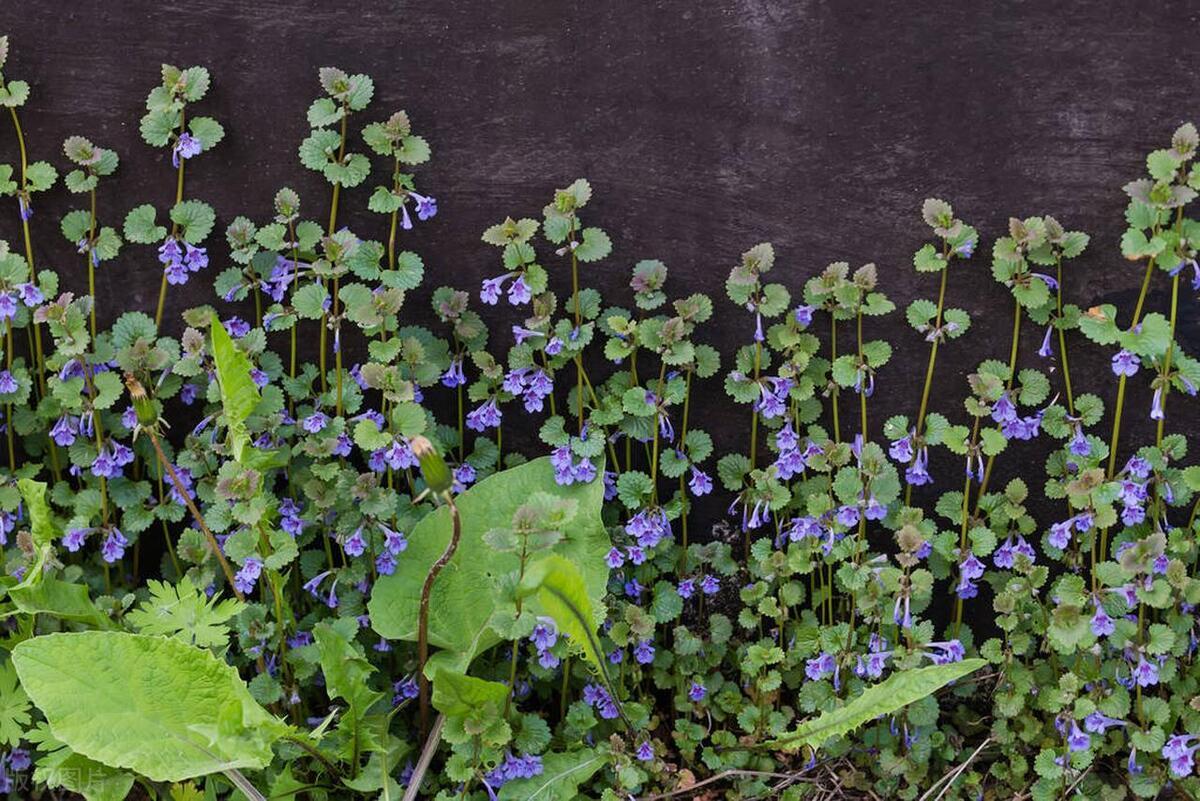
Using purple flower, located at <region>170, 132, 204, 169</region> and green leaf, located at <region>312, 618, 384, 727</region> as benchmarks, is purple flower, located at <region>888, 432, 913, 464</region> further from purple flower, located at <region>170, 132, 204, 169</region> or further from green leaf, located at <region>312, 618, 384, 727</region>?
purple flower, located at <region>170, 132, 204, 169</region>

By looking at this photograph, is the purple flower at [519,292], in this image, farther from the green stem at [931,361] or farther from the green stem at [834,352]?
the green stem at [931,361]

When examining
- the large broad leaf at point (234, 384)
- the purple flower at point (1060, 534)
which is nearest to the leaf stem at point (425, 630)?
the large broad leaf at point (234, 384)

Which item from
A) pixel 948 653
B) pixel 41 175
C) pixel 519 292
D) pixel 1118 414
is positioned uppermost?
pixel 41 175

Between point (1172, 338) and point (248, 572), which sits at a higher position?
point (1172, 338)

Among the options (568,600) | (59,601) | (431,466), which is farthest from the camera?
(59,601)

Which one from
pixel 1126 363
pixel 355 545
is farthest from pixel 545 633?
pixel 1126 363

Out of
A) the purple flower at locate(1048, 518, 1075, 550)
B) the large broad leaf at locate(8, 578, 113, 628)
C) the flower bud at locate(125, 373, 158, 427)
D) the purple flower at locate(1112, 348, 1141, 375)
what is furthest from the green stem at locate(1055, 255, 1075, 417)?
the large broad leaf at locate(8, 578, 113, 628)

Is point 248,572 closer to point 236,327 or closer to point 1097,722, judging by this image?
point 236,327

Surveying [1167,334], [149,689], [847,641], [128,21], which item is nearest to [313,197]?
[128,21]
